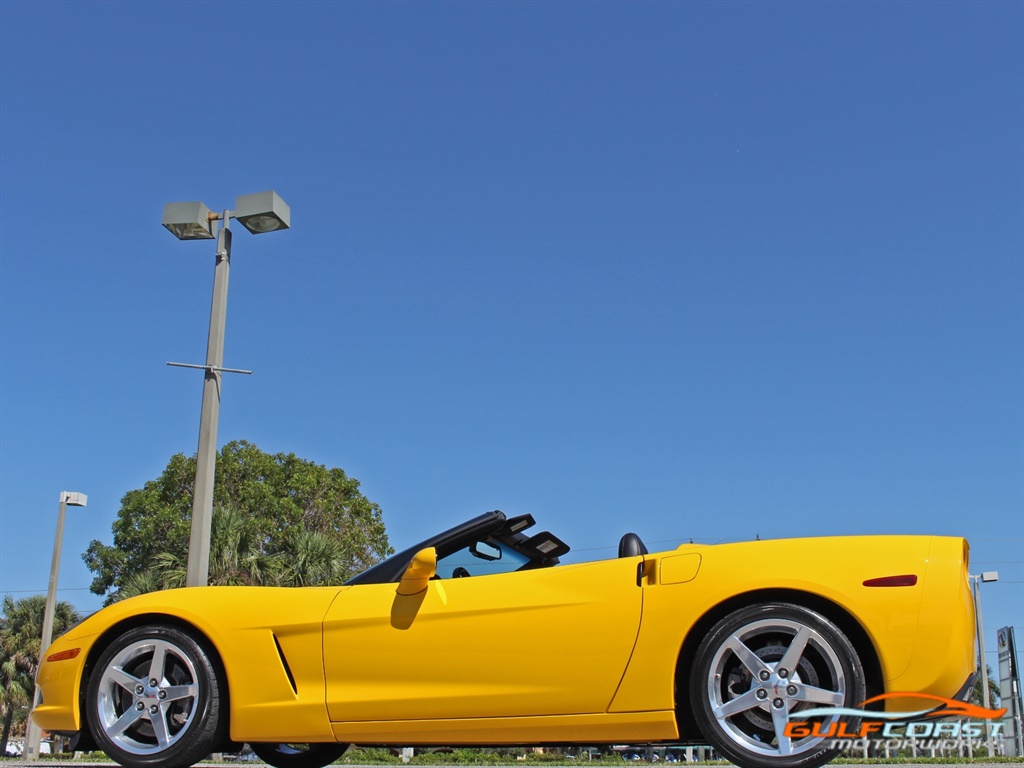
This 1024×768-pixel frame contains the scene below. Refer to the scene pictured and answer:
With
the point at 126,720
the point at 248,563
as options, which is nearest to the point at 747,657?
the point at 126,720

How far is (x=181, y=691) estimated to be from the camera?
13.7 ft

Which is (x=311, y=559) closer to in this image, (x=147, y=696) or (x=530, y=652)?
(x=147, y=696)

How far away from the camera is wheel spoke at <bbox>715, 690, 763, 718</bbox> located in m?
3.51

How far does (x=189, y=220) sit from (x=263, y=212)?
2.24 feet

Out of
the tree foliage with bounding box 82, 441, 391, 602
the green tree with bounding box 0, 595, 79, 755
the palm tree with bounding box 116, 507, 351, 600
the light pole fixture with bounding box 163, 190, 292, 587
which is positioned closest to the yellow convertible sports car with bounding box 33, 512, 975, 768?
the light pole fixture with bounding box 163, 190, 292, 587

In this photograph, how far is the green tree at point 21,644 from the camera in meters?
34.2

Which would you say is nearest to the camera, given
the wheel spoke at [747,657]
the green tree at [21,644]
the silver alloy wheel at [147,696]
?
the wheel spoke at [747,657]

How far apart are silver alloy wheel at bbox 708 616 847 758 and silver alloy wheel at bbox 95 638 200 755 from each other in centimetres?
222

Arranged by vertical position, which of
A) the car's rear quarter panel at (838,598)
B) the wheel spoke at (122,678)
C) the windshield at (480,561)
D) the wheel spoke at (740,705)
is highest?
the windshield at (480,561)

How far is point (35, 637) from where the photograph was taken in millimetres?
34750

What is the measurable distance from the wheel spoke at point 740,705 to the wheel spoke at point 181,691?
86.6 inches

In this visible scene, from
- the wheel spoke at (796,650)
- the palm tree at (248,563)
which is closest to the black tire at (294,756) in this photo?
the wheel spoke at (796,650)

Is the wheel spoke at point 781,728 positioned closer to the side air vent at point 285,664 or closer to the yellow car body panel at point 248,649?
the yellow car body panel at point 248,649

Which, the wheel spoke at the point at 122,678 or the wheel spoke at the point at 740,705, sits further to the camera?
the wheel spoke at the point at 122,678
